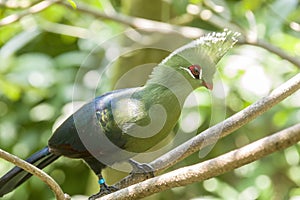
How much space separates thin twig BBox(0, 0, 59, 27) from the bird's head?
2.34 ft

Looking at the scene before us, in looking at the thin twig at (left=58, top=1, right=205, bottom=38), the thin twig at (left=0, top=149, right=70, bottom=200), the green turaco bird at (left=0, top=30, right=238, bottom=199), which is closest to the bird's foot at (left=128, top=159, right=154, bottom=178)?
the green turaco bird at (left=0, top=30, right=238, bottom=199)

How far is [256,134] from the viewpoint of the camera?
339cm

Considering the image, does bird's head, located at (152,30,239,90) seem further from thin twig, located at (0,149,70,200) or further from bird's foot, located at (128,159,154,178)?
thin twig, located at (0,149,70,200)

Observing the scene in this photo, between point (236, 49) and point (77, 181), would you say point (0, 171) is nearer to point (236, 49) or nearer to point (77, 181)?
point (77, 181)

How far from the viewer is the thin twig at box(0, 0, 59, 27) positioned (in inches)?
98.8

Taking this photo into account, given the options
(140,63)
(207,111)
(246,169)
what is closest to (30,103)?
(140,63)

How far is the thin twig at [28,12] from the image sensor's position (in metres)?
2.51

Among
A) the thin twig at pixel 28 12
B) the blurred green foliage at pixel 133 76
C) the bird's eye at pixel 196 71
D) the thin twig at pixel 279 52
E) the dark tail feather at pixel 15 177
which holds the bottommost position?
the blurred green foliage at pixel 133 76

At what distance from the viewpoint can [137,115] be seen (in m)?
2.01

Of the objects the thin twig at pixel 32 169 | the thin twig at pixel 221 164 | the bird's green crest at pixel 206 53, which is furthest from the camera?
the bird's green crest at pixel 206 53

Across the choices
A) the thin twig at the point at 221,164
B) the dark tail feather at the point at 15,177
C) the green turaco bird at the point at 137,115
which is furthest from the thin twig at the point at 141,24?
the thin twig at the point at 221,164

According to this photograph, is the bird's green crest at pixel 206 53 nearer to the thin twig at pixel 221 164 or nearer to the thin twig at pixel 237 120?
the thin twig at pixel 237 120

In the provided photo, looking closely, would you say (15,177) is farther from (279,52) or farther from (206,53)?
(279,52)

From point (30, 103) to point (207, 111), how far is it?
3.30 ft
